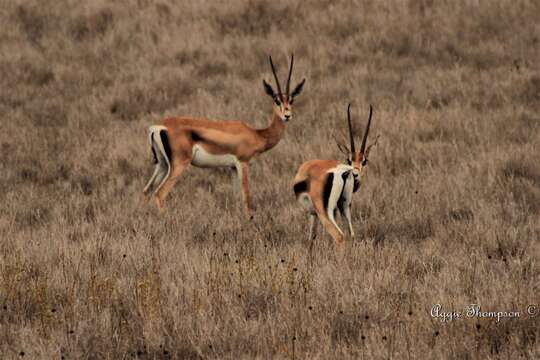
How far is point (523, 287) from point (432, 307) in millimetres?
678

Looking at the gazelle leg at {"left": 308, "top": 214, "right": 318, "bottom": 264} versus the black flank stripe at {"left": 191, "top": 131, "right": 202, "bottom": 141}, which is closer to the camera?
the gazelle leg at {"left": 308, "top": 214, "right": 318, "bottom": 264}

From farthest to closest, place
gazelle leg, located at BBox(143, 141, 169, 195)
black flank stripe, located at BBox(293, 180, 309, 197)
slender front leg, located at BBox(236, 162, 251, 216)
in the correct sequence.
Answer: gazelle leg, located at BBox(143, 141, 169, 195) → slender front leg, located at BBox(236, 162, 251, 216) → black flank stripe, located at BBox(293, 180, 309, 197)

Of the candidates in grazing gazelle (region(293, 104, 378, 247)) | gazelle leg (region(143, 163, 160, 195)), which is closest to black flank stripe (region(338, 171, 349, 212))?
grazing gazelle (region(293, 104, 378, 247))

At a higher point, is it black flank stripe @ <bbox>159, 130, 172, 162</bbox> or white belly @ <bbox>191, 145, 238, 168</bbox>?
black flank stripe @ <bbox>159, 130, 172, 162</bbox>

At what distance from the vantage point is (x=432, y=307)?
17.2ft

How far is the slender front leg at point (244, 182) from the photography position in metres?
8.61

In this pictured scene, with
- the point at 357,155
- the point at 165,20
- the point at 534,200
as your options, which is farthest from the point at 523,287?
the point at 165,20

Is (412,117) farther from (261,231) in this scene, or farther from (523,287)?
(523,287)

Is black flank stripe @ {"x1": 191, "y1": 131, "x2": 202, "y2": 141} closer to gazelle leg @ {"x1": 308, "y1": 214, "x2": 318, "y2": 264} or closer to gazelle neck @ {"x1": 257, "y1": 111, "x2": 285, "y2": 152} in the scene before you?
gazelle neck @ {"x1": 257, "y1": 111, "x2": 285, "y2": 152}

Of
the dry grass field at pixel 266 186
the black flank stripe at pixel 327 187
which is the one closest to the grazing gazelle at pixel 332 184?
the black flank stripe at pixel 327 187
